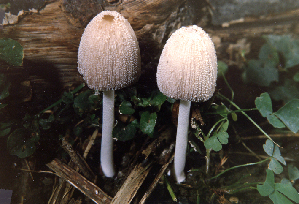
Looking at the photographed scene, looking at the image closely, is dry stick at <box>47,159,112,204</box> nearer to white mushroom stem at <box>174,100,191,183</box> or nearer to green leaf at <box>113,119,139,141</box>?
green leaf at <box>113,119,139,141</box>

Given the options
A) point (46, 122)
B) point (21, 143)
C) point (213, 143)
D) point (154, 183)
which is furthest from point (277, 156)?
point (21, 143)

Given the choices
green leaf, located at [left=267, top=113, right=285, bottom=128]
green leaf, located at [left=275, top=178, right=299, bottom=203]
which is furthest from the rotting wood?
green leaf, located at [left=275, top=178, right=299, bottom=203]

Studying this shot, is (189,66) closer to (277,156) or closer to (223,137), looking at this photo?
(223,137)

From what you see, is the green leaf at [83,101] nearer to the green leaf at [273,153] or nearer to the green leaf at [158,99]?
the green leaf at [158,99]

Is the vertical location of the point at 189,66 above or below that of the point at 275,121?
above

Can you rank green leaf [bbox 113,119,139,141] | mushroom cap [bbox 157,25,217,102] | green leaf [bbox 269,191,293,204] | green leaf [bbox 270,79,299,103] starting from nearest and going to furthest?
mushroom cap [bbox 157,25,217,102], green leaf [bbox 269,191,293,204], green leaf [bbox 113,119,139,141], green leaf [bbox 270,79,299,103]

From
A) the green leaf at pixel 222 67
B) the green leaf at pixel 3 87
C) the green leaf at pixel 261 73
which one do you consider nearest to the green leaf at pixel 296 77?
the green leaf at pixel 261 73

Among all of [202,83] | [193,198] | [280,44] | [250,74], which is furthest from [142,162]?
[280,44]
